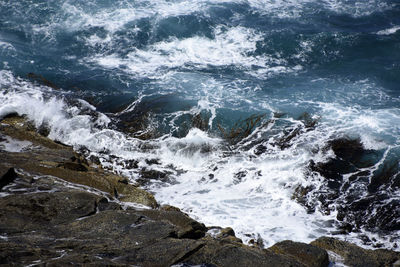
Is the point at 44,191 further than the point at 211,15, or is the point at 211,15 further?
the point at 211,15

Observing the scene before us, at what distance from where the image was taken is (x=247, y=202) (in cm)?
898

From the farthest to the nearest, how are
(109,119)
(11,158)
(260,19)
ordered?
(260,19), (109,119), (11,158)

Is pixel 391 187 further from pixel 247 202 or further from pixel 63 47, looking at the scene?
pixel 63 47

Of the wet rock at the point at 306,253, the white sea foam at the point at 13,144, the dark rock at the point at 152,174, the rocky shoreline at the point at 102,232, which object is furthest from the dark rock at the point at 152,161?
the wet rock at the point at 306,253

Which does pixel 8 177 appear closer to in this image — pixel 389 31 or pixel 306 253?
pixel 306 253

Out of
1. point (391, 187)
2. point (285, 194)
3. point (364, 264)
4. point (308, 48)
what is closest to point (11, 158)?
point (285, 194)

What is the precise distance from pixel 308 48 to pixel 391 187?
840 centimetres

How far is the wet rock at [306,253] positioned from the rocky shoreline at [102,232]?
15mm

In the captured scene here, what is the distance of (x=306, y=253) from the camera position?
6.09 metres

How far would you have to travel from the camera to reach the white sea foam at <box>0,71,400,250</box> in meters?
8.41

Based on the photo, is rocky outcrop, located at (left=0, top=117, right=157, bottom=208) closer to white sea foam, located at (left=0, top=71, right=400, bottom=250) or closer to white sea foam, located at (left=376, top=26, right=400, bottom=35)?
white sea foam, located at (left=0, top=71, right=400, bottom=250)

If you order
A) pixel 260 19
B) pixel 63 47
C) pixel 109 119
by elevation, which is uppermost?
pixel 260 19

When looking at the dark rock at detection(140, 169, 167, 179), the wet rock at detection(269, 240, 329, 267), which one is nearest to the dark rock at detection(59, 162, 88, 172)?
the dark rock at detection(140, 169, 167, 179)

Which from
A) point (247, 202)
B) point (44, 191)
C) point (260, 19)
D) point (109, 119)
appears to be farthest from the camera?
point (260, 19)
